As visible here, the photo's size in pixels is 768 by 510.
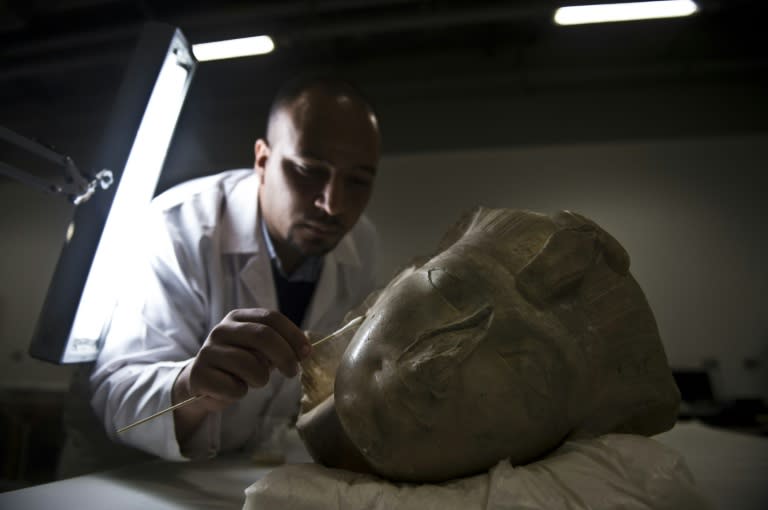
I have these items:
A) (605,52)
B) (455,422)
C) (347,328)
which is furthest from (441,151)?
(455,422)

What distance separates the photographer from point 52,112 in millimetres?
792

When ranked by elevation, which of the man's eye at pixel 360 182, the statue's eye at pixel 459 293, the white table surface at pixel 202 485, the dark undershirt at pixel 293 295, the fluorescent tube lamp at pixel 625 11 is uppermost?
the fluorescent tube lamp at pixel 625 11

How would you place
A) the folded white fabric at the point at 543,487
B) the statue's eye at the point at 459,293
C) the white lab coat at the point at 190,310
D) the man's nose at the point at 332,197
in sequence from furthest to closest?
the man's nose at the point at 332,197
the white lab coat at the point at 190,310
the statue's eye at the point at 459,293
the folded white fabric at the point at 543,487

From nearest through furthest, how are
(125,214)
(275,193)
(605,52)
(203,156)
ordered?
(125,214)
(275,193)
(203,156)
(605,52)

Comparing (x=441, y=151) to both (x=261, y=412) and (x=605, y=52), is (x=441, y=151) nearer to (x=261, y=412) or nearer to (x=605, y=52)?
(x=605, y=52)

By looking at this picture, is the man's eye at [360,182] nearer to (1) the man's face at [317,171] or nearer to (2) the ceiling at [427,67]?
(1) the man's face at [317,171]

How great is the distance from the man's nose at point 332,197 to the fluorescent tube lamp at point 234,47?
1.03ft

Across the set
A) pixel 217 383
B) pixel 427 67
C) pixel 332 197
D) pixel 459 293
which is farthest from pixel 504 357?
pixel 427 67

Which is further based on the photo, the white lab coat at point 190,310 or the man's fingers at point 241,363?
the white lab coat at point 190,310

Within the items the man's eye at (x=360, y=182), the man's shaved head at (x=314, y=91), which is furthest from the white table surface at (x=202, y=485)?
the man's shaved head at (x=314, y=91)

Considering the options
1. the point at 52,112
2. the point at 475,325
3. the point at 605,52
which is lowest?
the point at 475,325

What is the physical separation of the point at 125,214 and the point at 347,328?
0.47 meters

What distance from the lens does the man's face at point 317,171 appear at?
116 cm

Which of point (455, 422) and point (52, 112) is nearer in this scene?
point (455, 422)
